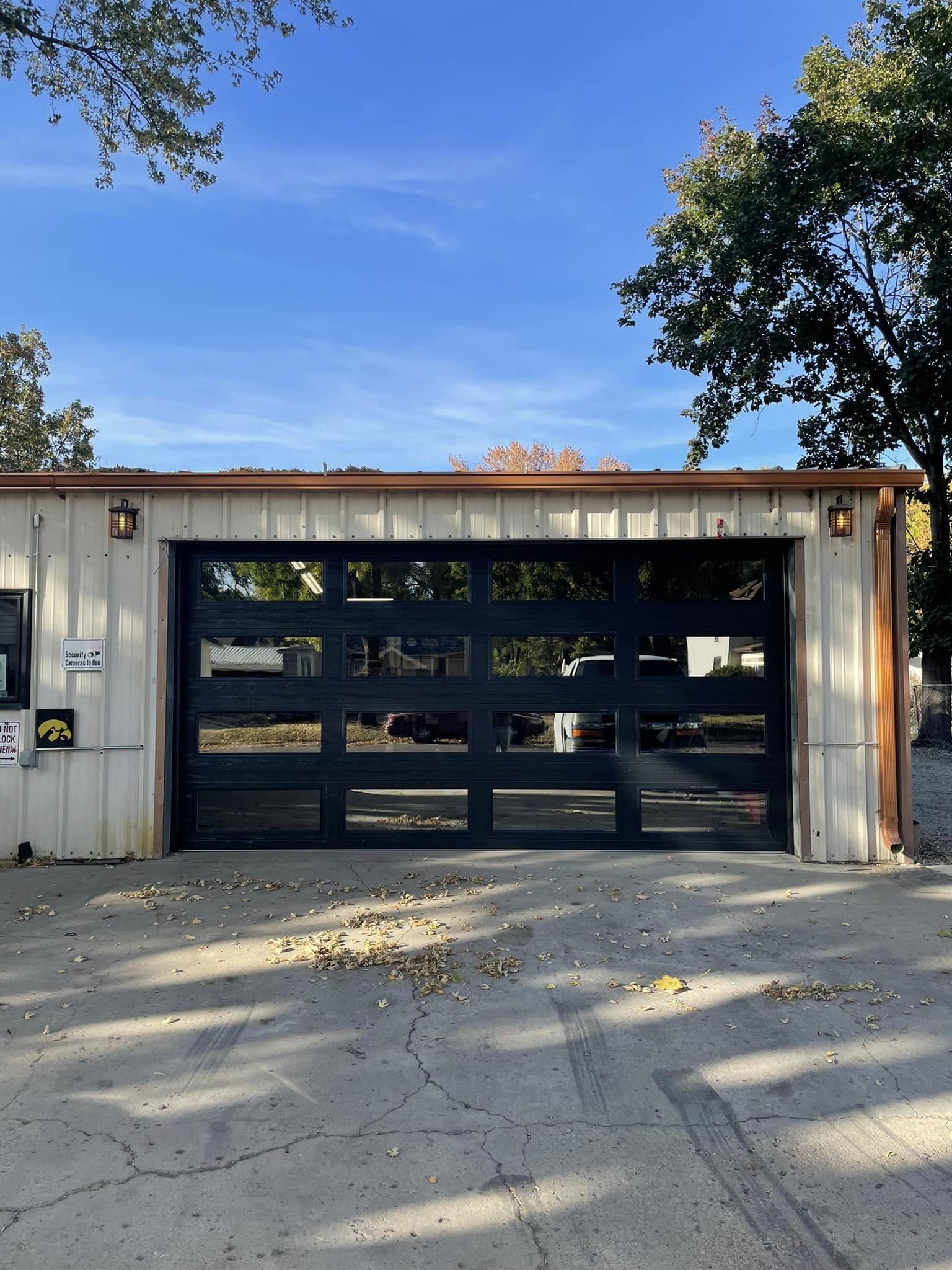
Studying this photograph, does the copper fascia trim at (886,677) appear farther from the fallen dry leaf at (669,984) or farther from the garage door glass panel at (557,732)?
the fallen dry leaf at (669,984)

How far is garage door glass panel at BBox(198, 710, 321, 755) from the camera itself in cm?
650

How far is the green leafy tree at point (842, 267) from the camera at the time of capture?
12750 mm

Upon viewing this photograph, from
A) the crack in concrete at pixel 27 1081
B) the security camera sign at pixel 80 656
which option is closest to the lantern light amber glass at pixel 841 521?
the security camera sign at pixel 80 656

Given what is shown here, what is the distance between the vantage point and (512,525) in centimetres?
636

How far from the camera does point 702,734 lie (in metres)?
6.49

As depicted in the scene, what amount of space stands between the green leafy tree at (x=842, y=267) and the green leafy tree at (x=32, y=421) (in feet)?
47.3

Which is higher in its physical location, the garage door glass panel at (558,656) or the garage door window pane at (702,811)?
the garage door glass panel at (558,656)

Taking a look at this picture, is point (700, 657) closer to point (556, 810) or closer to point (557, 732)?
point (557, 732)

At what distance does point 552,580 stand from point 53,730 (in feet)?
14.1

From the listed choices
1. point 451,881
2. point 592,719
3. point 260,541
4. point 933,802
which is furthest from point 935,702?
point 260,541

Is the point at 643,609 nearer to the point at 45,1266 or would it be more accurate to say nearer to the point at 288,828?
the point at 288,828

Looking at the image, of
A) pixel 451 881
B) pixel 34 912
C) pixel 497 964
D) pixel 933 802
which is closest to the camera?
pixel 497 964

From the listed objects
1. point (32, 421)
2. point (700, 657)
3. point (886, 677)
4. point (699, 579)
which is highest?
point (32, 421)

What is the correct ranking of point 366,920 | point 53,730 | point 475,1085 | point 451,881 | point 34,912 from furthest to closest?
point 53,730, point 451,881, point 34,912, point 366,920, point 475,1085
